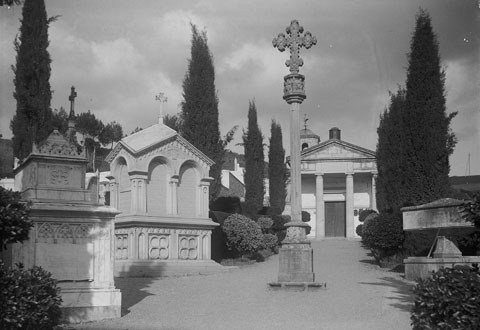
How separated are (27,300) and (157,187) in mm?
13720

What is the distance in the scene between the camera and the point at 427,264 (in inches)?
591

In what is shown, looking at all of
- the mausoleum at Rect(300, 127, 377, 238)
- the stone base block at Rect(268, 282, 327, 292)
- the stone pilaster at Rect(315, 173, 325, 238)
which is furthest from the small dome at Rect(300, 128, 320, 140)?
the stone base block at Rect(268, 282, 327, 292)

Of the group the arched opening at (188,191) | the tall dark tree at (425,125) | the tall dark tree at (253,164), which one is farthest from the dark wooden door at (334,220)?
the tall dark tree at (425,125)

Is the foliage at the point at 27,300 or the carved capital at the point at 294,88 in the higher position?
the carved capital at the point at 294,88

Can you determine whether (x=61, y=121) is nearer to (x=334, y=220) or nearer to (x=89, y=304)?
(x=334, y=220)

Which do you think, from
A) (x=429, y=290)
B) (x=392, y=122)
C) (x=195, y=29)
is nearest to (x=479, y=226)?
(x=429, y=290)

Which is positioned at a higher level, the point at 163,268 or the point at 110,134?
the point at 110,134

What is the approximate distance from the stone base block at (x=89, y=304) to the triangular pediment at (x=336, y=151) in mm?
32410

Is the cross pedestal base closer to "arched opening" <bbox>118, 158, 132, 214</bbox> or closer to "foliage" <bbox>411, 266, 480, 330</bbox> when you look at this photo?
"arched opening" <bbox>118, 158, 132, 214</bbox>

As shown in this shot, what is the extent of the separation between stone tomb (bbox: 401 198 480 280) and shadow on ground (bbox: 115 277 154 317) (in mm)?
6532

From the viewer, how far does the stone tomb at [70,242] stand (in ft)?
33.0

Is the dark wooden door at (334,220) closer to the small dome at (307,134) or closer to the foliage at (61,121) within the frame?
the small dome at (307,134)

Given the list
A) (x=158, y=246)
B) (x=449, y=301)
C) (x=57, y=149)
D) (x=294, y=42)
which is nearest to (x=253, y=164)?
(x=158, y=246)

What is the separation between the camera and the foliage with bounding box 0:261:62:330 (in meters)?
7.24
